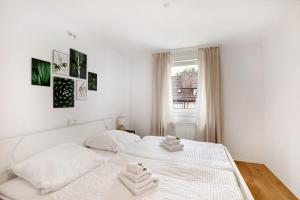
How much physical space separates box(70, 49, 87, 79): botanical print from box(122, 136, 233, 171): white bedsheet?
1445 mm

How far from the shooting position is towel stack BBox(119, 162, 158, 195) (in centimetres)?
131

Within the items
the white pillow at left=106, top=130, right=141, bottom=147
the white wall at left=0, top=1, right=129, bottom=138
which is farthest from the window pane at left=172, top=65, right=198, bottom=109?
the white wall at left=0, top=1, right=129, bottom=138

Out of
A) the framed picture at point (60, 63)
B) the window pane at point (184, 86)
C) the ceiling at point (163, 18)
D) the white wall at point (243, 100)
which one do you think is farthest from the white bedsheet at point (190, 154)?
the ceiling at point (163, 18)

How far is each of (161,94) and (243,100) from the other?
1.77 meters

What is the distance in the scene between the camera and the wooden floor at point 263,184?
2205 millimetres

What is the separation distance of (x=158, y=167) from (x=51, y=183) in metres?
1.02

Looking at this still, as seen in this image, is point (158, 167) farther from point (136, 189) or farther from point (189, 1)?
point (189, 1)

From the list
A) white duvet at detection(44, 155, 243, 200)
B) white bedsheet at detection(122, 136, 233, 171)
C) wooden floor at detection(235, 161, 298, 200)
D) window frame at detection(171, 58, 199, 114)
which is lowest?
wooden floor at detection(235, 161, 298, 200)

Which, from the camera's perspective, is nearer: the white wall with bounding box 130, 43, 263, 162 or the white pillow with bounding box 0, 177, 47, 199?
the white pillow with bounding box 0, 177, 47, 199

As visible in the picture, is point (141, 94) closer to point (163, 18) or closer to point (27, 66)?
point (163, 18)

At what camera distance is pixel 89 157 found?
73.9 inches

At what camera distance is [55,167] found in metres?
1.55

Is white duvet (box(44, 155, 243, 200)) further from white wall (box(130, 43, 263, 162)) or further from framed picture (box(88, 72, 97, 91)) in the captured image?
white wall (box(130, 43, 263, 162))

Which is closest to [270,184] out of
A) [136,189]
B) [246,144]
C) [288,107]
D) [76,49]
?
[246,144]
